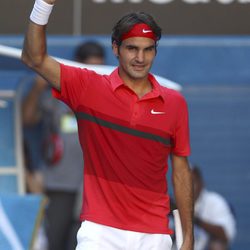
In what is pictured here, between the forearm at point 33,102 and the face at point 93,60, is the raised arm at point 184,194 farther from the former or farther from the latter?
the forearm at point 33,102

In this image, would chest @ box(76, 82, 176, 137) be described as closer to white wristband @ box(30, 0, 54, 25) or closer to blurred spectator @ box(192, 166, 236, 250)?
white wristband @ box(30, 0, 54, 25)

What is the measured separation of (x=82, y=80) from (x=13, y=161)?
8.78ft

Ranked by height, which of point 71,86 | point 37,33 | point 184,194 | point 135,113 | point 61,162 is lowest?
point 61,162

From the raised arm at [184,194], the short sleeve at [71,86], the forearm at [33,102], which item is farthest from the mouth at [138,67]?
the forearm at [33,102]

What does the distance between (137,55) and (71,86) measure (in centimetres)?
35

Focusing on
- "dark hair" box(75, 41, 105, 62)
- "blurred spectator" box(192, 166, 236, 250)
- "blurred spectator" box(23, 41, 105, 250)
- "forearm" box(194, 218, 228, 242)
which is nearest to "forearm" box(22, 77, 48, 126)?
"blurred spectator" box(23, 41, 105, 250)

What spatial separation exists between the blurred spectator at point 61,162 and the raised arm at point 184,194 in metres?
2.75

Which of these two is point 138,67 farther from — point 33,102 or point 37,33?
point 33,102

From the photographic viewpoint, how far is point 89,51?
8.32 meters

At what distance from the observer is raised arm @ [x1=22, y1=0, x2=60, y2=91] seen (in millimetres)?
5055

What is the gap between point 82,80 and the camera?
17.3 ft

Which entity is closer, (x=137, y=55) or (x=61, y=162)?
(x=137, y=55)

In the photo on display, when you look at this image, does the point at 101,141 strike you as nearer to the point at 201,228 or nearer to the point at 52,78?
the point at 52,78

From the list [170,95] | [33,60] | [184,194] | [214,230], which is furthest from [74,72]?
[214,230]
